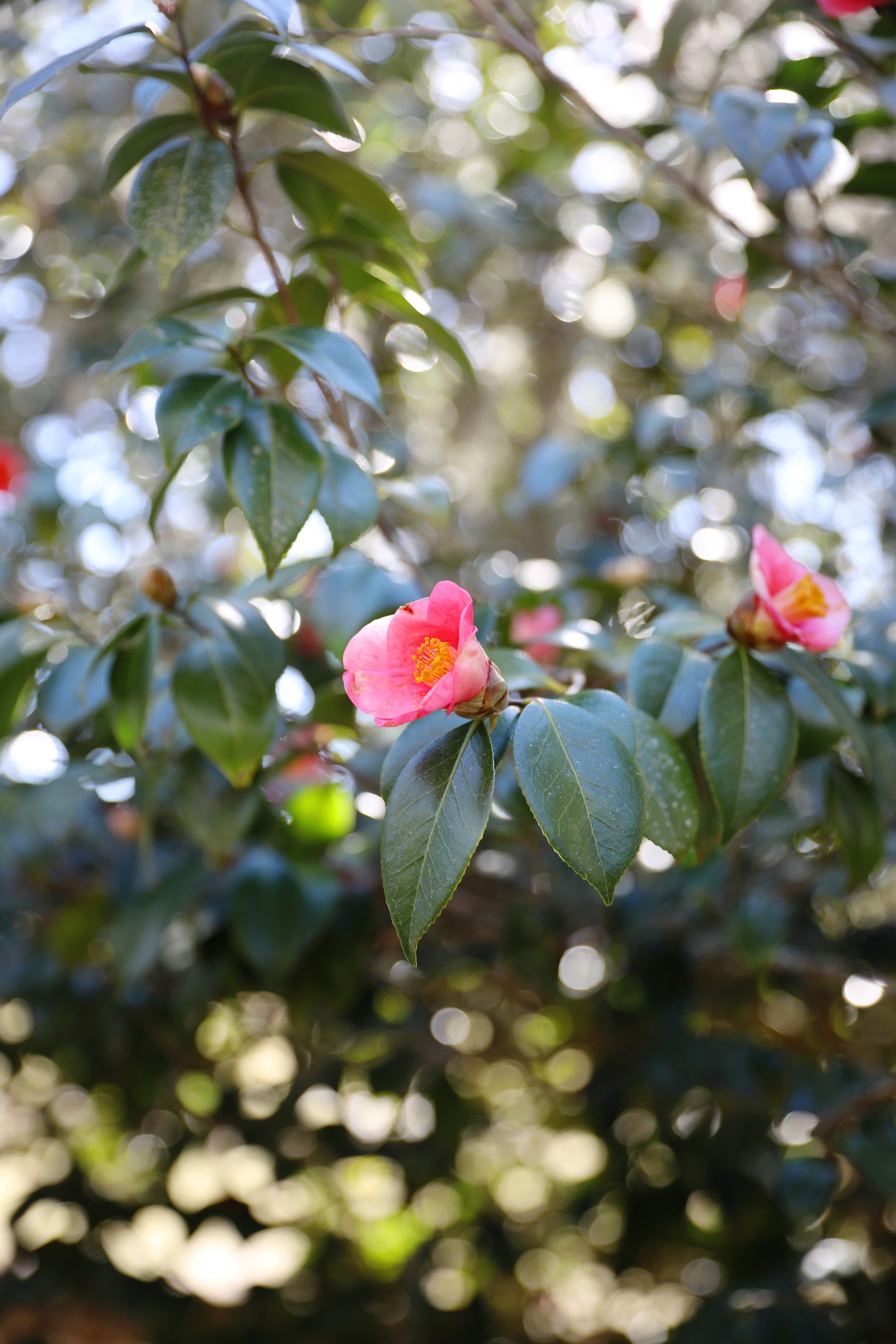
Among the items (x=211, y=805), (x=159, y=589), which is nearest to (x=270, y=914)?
(x=211, y=805)

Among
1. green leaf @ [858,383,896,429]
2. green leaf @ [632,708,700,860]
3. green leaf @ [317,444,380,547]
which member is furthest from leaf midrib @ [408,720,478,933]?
green leaf @ [858,383,896,429]

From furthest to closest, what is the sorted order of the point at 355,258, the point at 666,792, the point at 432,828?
the point at 355,258
the point at 666,792
the point at 432,828

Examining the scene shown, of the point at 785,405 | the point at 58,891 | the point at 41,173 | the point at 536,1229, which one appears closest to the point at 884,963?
the point at 785,405

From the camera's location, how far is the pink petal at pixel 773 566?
715mm

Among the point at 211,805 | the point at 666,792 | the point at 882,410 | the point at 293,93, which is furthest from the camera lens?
the point at 882,410

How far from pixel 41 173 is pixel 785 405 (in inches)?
78.3

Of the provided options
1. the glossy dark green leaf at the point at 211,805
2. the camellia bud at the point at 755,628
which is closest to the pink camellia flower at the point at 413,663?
the camellia bud at the point at 755,628

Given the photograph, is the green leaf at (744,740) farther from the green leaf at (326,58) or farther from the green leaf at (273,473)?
the green leaf at (326,58)

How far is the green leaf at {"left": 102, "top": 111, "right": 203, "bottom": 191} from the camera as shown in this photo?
75 cm

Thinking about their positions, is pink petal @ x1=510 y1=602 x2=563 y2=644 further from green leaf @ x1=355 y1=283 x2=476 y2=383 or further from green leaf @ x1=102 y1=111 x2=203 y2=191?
green leaf @ x1=102 y1=111 x2=203 y2=191

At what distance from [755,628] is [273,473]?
0.38 metres

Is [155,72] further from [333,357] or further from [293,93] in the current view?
[333,357]

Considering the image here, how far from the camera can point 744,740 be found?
681mm

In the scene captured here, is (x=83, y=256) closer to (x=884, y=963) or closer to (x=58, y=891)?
(x=58, y=891)
